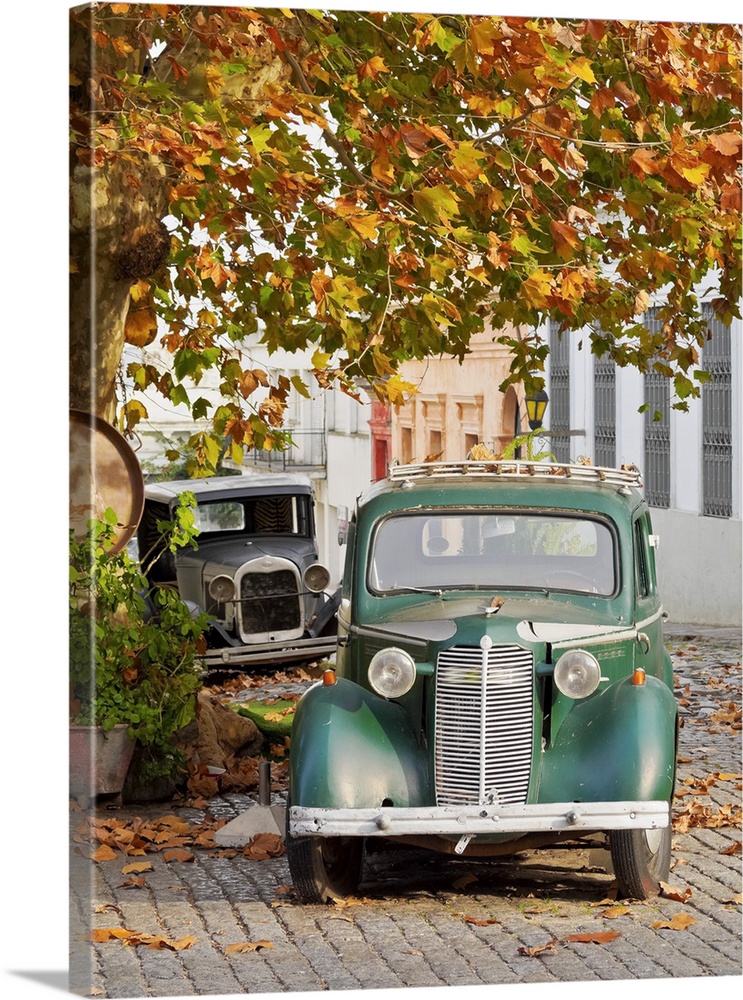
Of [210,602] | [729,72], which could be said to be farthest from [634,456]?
[210,602]

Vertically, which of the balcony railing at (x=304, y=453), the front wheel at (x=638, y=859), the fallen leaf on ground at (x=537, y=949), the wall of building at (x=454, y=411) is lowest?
the fallen leaf on ground at (x=537, y=949)

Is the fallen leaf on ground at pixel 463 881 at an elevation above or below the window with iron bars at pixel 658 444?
below

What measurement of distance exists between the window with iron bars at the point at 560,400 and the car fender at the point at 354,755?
1710 millimetres

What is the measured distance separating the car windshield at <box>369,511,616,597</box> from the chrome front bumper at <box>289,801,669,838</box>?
908 mm

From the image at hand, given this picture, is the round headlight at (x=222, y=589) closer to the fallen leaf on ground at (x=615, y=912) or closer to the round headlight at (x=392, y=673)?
the round headlight at (x=392, y=673)

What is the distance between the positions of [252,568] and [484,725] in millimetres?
4949

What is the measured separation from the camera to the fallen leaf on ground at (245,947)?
17.7 ft

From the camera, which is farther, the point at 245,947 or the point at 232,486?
the point at 232,486

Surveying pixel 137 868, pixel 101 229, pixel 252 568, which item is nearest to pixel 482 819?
pixel 137 868

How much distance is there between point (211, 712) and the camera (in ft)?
24.7

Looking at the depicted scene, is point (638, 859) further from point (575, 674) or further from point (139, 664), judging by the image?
point (139, 664)

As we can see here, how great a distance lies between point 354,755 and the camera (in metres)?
5.59

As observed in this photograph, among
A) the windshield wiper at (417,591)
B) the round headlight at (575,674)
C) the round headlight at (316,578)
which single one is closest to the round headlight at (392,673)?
the windshield wiper at (417,591)

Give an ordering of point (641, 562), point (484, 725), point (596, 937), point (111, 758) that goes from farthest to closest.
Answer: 1. point (111, 758)
2. point (641, 562)
3. point (484, 725)
4. point (596, 937)
